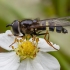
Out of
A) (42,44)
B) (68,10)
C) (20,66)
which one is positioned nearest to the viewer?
(20,66)

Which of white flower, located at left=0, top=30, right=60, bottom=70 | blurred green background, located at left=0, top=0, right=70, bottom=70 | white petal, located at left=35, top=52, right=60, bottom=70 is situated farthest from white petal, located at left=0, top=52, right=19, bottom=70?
blurred green background, located at left=0, top=0, right=70, bottom=70

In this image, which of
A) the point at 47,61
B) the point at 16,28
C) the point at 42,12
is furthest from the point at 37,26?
the point at 42,12

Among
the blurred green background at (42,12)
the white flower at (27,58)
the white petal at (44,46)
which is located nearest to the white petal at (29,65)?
the white flower at (27,58)

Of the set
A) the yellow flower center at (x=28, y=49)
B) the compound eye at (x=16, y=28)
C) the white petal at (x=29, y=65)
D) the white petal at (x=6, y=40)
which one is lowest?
the white petal at (x=29, y=65)

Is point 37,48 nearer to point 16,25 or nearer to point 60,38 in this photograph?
point 16,25

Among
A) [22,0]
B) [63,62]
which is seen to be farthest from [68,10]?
[63,62]

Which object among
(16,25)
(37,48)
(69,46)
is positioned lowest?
(69,46)

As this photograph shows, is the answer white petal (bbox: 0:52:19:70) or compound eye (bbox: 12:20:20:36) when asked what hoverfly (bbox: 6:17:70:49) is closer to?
compound eye (bbox: 12:20:20:36)

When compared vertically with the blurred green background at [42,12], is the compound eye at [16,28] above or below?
above

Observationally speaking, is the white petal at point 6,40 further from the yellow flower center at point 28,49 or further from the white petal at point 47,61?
the white petal at point 47,61
